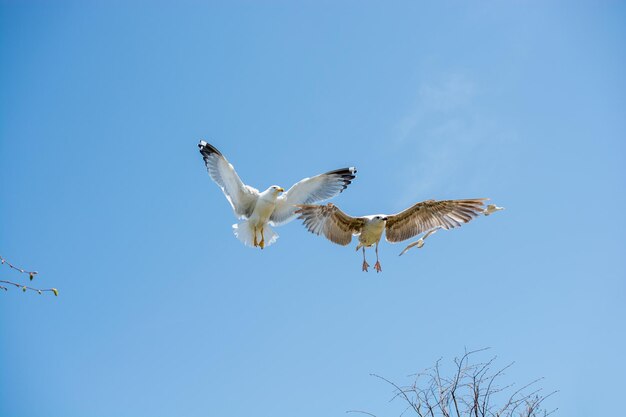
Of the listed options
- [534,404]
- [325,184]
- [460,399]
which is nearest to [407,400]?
[460,399]

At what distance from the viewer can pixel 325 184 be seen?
11695 millimetres

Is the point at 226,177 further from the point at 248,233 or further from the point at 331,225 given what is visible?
the point at 331,225

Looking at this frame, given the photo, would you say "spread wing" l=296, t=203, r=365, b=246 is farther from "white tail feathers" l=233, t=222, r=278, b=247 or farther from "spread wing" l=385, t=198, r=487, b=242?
"white tail feathers" l=233, t=222, r=278, b=247

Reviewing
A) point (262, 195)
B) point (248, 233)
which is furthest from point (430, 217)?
point (248, 233)

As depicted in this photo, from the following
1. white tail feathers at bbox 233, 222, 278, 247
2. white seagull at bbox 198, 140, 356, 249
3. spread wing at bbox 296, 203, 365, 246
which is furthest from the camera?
white tail feathers at bbox 233, 222, 278, 247

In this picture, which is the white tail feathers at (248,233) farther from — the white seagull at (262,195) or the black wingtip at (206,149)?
the black wingtip at (206,149)

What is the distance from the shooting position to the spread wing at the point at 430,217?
1019 cm

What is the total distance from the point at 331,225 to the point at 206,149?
2731 millimetres

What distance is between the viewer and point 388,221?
1064 cm

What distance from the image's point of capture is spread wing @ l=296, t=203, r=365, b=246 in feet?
35.0

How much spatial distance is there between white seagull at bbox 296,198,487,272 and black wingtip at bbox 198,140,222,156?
196 centimetres

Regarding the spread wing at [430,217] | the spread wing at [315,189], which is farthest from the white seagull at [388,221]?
the spread wing at [315,189]

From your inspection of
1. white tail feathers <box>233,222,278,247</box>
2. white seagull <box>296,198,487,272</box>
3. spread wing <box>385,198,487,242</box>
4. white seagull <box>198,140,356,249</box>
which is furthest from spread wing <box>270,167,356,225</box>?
spread wing <box>385,198,487,242</box>

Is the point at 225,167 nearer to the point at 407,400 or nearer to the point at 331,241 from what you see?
the point at 331,241
